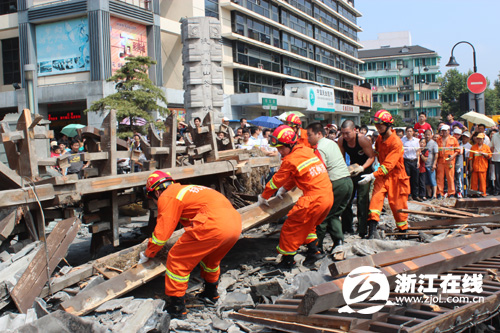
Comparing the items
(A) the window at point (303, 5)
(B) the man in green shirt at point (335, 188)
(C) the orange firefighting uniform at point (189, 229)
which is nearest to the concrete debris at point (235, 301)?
(C) the orange firefighting uniform at point (189, 229)

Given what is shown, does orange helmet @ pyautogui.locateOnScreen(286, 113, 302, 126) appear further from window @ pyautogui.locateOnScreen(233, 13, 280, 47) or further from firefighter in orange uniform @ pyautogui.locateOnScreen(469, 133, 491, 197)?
window @ pyautogui.locateOnScreen(233, 13, 280, 47)

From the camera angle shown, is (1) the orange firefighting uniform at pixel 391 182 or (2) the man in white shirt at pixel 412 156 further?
(2) the man in white shirt at pixel 412 156

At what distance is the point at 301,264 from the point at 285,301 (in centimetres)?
187

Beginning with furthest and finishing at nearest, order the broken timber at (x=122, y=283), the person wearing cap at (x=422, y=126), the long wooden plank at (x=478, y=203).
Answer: the person wearing cap at (x=422, y=126)
the long wooden plank at (x=478, y=203)
the broken timber at (x=122, y=283)

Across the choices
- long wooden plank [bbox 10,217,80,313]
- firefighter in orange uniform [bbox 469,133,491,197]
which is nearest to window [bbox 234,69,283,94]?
firefighter in orange uniform [bbox 469,133,491,197]

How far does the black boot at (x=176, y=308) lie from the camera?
4.79 m

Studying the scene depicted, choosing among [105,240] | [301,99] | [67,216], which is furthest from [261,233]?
[301,99]

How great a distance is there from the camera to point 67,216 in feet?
18.8

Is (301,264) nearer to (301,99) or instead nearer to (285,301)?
(285,301)

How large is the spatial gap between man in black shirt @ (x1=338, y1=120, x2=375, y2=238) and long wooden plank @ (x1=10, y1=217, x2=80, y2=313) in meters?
4.07

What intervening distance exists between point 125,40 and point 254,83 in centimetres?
1510

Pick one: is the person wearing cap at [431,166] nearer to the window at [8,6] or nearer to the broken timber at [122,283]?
the broken timber at [122,283]

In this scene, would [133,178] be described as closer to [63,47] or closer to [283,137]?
[283,137]

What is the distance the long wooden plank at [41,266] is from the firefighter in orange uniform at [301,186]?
250 centimetres
